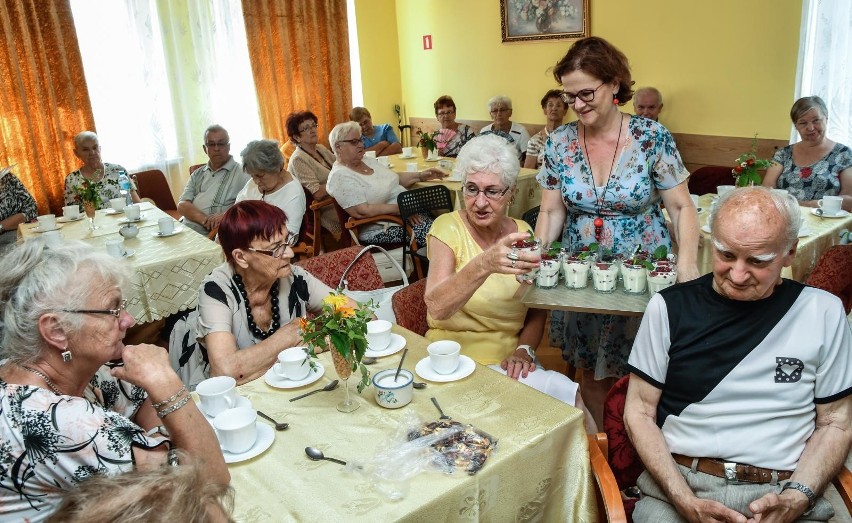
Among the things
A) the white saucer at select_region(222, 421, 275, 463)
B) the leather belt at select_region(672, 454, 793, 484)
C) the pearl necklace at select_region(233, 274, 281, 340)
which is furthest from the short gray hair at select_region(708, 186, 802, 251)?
the pearl necklace at select_region(233, 274, 281, 340)

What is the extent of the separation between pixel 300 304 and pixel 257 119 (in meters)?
5.33

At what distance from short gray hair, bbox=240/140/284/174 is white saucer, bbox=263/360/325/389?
2.40m

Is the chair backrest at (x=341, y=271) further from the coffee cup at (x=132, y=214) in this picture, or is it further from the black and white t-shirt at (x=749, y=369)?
the coffee cup at (x=132, y=214)

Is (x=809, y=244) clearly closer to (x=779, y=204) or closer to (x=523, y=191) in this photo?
(x=779, y=204)

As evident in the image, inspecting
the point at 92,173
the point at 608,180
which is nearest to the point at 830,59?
the point at 608,180

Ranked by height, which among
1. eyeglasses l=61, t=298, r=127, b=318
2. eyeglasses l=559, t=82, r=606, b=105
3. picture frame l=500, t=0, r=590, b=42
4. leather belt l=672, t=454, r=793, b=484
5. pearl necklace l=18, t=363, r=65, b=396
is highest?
picture frame l=500, t=0, r=590, b=42

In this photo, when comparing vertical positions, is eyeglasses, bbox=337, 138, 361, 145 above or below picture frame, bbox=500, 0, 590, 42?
below

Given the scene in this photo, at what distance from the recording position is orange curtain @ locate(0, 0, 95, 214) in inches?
221

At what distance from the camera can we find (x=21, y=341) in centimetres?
132

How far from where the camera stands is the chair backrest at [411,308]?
2.30 meters

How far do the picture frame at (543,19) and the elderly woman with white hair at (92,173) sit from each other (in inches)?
154

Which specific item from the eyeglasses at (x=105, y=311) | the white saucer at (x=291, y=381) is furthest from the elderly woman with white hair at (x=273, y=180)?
the eyeglasses at (x=105, y=311)

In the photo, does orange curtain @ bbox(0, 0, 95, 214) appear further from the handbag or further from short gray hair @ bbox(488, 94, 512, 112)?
the handbag

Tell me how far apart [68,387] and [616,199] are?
190 centimetres
